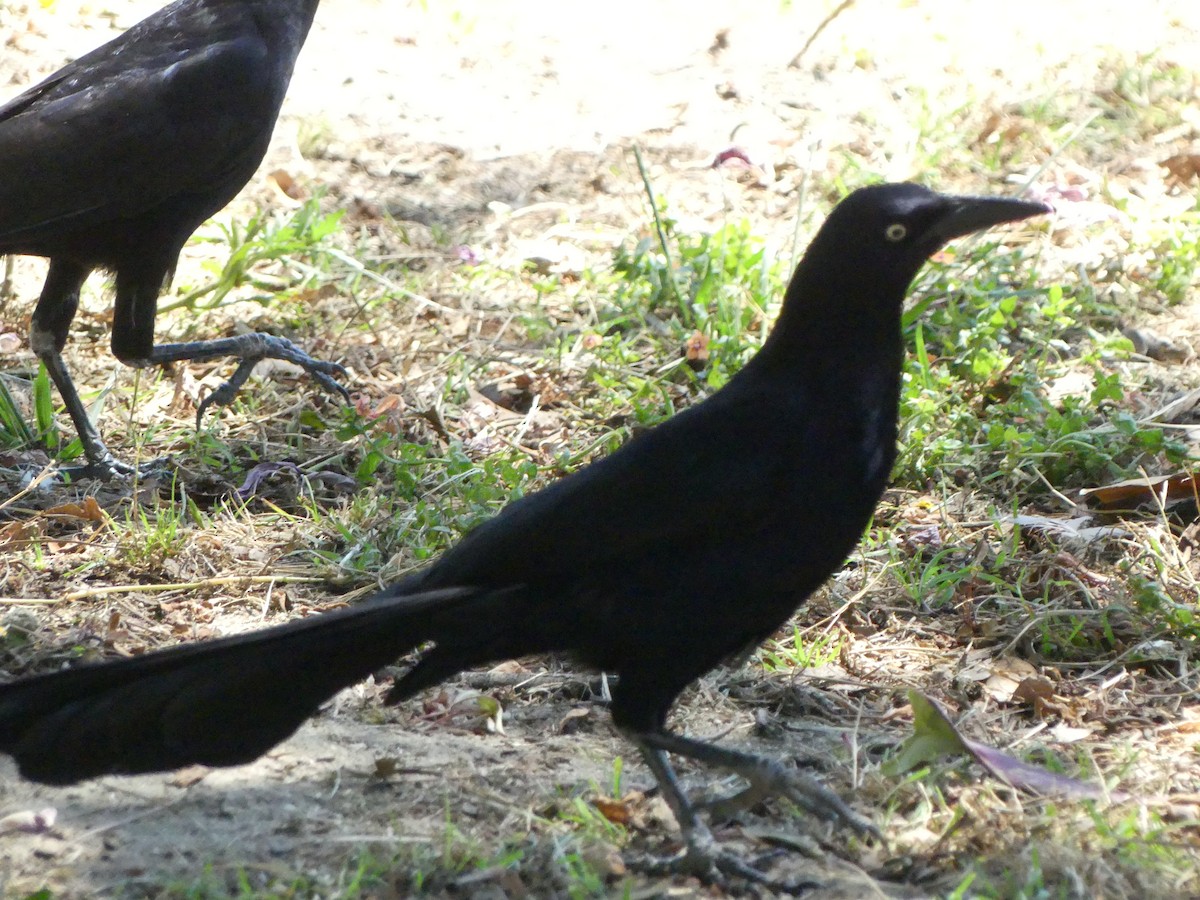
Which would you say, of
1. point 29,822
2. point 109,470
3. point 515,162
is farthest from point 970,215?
point 515,162

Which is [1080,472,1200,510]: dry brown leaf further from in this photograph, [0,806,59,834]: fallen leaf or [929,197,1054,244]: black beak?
[0,806,59,834]: fallen leaf

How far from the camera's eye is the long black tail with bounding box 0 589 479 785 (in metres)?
2.29

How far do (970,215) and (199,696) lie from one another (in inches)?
66.1

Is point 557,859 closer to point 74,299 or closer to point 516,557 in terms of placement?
point 516,557

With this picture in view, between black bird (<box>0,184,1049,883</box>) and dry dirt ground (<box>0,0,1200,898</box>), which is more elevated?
black bird (<box>0,184,1049,883</box>)

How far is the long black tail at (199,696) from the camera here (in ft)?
7.50

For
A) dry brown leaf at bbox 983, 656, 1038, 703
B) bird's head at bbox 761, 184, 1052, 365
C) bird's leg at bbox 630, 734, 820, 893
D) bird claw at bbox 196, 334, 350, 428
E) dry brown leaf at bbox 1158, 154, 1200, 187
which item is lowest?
dry brown leaf at bbox 983, 656, 1038, 703

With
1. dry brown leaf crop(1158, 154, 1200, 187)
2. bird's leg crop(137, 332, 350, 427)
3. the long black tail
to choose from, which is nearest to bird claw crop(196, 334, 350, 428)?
bird's leg crop(137, 332, 350, 427)

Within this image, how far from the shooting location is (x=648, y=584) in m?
2.48

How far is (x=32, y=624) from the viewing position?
3.30 metres

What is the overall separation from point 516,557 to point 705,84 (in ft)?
16.6

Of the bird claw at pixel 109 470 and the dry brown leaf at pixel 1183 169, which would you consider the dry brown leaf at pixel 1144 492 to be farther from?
the bird claw at pixel 109 470

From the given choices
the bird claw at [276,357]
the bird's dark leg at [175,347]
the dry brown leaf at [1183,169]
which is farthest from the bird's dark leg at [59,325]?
the dry brown leaf at [1183,169]

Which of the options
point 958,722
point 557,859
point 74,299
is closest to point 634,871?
point 557,859
